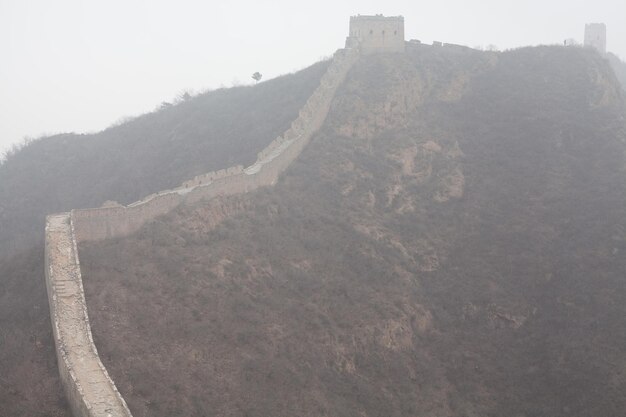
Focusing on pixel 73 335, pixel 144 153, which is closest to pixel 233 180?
pixel 73 335

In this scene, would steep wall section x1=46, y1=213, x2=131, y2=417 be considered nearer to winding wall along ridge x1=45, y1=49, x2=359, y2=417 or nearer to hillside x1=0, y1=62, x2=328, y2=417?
winding wall along ridge x1=45, y1=49, x2=359, y2=417

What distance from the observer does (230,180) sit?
4062 centimetres

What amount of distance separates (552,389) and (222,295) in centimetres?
1329

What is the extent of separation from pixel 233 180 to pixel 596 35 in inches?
2534

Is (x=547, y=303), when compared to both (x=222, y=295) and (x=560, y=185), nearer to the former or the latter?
(x=560, y=185)

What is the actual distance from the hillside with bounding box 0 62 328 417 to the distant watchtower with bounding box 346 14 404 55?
11.6ft

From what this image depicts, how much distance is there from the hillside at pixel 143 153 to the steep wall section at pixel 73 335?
5874 mm

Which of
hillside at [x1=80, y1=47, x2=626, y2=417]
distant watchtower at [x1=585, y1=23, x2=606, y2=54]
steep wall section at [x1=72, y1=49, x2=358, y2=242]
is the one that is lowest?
hillside at [x1=80, y1=47, x2=626, y2=417]

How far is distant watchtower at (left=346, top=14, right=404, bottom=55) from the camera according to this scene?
59.2 metres

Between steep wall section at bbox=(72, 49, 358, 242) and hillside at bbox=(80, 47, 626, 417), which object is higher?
steep wall section at bbox=(72, 49, 358, 242)

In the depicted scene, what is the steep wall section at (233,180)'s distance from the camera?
3328cm

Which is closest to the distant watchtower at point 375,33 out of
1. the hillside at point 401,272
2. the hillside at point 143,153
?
the hillside at point 401,272

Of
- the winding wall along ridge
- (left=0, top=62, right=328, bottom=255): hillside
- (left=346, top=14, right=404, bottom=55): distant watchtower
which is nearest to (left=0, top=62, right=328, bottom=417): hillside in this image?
(left=0, top=62, right=328, bottom=255): hillside

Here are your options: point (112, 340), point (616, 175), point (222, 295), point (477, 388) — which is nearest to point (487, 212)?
point (616, 175)
